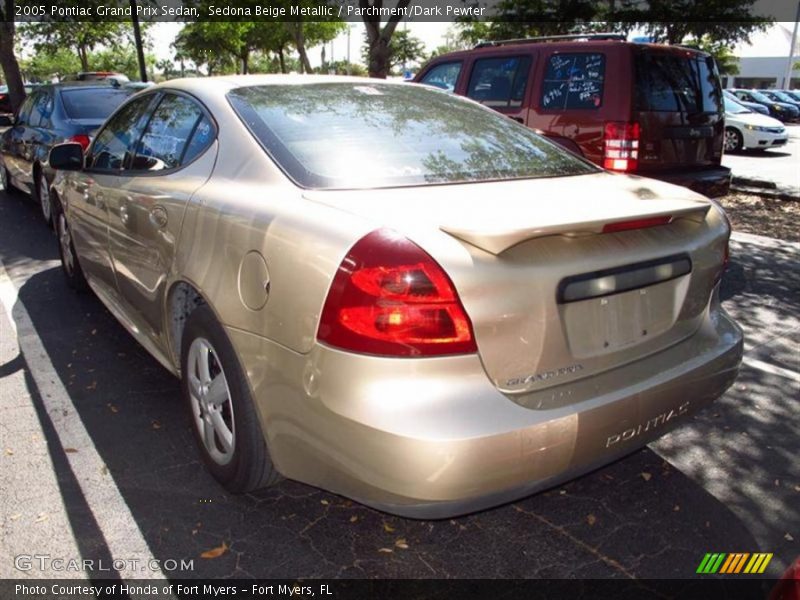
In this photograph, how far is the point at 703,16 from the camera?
20.4 meters

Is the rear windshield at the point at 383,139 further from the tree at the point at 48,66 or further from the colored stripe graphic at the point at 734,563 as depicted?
the tree at the point at 48,66

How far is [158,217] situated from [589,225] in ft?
6.28

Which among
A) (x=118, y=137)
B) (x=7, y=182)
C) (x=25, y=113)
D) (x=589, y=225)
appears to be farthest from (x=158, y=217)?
(x=7, y=182)

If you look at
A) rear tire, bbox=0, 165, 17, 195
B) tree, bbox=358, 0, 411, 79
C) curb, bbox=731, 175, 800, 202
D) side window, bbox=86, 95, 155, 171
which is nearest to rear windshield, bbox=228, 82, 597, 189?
side window, bbox=86, 95, 155, 171

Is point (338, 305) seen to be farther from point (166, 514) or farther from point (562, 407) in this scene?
point (166, 514)

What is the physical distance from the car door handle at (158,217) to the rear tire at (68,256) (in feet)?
7.18

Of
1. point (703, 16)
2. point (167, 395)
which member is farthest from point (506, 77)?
point (703, 16)

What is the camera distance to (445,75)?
25.9 feet

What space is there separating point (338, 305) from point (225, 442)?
1.05 meters

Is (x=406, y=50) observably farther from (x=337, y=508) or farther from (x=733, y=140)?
(x=337, y=508)

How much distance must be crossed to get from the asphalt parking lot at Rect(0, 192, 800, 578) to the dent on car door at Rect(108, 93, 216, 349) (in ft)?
1.95

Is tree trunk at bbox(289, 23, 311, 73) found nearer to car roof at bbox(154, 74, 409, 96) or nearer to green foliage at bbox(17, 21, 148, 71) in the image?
green foliage at bbox(17, 21, 148, 71)

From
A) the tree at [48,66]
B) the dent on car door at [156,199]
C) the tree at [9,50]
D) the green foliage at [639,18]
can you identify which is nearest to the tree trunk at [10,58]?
the tree at [9,50]

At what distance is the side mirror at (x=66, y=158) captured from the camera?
4090 millimetres
